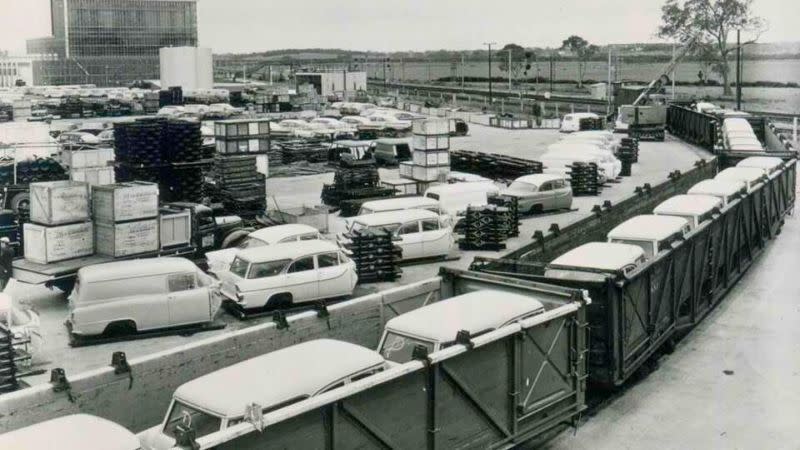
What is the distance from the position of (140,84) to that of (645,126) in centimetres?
7345

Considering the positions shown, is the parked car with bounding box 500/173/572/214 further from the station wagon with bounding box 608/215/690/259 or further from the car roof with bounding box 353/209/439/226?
the station wagon with bounding box 608/215/690/259

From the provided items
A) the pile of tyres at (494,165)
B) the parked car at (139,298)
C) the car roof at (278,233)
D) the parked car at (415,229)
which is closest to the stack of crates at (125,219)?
the parked car at (139,298)

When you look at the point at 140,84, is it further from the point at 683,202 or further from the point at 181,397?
the point at 181,397

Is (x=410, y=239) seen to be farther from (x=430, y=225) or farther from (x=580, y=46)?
(x=580, y=46)

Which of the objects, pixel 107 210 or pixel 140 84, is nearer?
pixel 107 210

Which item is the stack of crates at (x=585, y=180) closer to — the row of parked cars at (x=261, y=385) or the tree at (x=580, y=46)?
the row of parked cars at (x=261, y=385)

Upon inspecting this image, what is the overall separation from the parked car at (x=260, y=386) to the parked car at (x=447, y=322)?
901mm

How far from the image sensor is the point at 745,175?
21203 millimetres

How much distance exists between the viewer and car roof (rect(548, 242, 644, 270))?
12.4m

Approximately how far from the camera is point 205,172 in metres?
32.1

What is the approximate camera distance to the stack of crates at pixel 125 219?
672 inches

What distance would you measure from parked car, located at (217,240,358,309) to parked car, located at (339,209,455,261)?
2.83 meters

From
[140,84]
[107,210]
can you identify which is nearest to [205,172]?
[107,210]

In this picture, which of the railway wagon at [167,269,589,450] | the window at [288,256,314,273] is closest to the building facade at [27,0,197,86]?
the window at [288,256,314,273]
